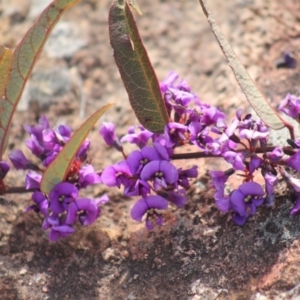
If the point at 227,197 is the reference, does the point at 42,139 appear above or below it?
above

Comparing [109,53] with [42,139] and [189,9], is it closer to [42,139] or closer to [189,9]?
[189,9]

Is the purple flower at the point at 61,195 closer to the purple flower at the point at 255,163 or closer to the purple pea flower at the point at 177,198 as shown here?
the purple pea flower at the point at 177,198

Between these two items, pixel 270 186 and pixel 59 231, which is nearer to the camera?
pixel 270 186

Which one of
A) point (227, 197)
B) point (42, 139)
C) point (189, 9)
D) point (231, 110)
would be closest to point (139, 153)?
point (227, 197)

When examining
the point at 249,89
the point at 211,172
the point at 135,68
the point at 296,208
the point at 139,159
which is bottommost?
the point at 296,208

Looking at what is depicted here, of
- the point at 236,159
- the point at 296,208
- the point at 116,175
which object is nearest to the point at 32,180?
the point at 116,175

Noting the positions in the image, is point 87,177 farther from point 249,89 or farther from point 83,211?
point 249,89

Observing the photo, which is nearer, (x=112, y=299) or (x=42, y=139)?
(x=112, y=299)
